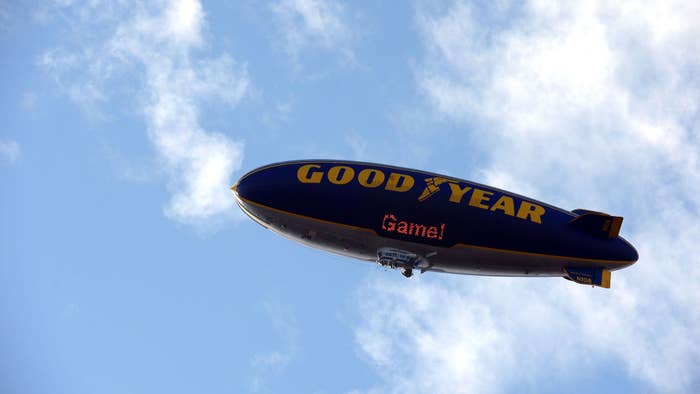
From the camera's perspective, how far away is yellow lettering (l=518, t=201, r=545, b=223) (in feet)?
141

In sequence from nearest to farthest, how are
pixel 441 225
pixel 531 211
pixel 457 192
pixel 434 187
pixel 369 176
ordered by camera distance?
pixel 441 225
pixel 531 211
pixel 457 192
pixel 434 187
pixel 369 176

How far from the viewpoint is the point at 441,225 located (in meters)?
42.6

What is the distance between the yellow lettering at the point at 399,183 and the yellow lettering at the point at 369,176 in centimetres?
55

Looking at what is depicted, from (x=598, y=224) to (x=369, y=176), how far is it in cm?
1380

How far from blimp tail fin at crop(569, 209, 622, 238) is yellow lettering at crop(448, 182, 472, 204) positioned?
254 inches

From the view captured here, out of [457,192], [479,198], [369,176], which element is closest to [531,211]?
[479,198]

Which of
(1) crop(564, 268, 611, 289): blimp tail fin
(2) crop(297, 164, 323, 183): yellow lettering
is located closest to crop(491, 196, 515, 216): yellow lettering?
(1) crop(564, 268, 611, 289): blimp tail fin

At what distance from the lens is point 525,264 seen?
42.8 metres

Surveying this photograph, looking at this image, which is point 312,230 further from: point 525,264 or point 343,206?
point 525,264

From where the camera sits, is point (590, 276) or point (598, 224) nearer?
point (590, 276)

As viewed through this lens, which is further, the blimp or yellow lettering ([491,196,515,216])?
yellow lettering ([491,196,515,216])

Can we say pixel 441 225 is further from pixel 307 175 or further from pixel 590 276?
pixel 590 276

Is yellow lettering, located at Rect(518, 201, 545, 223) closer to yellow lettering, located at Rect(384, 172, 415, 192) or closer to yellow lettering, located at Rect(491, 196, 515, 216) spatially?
yellow lettering, located at Rect(491, 196, 515, 216)

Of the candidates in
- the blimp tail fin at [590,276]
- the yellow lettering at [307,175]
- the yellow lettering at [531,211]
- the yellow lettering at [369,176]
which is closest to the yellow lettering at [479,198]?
the yellow lettering at [531,211]
